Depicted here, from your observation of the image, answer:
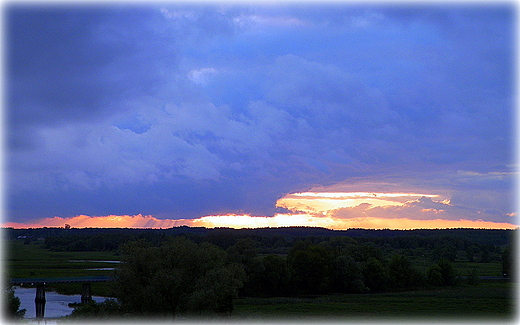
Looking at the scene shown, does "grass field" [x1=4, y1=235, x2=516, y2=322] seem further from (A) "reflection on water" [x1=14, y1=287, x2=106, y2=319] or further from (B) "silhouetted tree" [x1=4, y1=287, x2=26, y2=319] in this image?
(B) "silhouetted tree" [x1=4, y1=287, x2=26, y2=319]

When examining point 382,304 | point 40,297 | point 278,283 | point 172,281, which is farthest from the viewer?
point 278,283

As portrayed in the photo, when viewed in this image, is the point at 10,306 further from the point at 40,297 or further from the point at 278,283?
the point at 278,283

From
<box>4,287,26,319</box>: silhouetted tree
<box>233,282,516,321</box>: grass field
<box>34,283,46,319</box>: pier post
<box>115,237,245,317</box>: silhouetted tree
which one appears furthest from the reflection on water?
<box>233,282,516,321</box>: grass field

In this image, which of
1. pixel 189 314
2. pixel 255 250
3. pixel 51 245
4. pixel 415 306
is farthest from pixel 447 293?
pixel 51 245

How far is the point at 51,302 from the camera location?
64000mm

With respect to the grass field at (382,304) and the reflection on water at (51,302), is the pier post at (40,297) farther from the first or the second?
the grass field at (382,304)

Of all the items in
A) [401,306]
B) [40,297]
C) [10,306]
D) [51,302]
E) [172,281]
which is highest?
[172,281]

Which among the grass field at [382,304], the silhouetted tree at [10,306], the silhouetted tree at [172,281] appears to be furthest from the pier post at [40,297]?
the silhouetted tree at [172,281]

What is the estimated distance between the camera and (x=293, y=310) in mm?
61219

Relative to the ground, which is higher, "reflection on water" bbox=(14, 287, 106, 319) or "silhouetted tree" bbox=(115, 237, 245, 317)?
"silhouetted tree" bbox=(115, 237, 245, 317)

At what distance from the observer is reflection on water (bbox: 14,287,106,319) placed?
171ft

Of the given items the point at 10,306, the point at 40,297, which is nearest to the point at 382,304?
the point at 40,297

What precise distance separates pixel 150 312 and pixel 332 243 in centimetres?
8363

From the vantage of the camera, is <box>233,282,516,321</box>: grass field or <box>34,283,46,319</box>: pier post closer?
<box>34,283,46,319</box>: pier post
